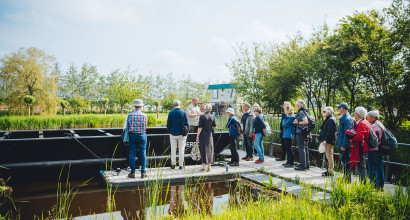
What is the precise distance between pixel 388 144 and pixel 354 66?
10.7 m

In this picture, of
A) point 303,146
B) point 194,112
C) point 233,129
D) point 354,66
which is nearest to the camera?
point 303,146

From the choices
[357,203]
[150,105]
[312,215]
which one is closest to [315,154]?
[357,203]

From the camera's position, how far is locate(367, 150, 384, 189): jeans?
16.2 feet

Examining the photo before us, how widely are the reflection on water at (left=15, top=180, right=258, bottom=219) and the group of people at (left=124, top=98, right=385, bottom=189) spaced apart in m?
0.87

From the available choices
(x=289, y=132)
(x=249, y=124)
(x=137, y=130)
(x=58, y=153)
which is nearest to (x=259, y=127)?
(x=249, y=124)

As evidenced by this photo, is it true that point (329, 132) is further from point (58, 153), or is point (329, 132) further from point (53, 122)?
point (53, 122)

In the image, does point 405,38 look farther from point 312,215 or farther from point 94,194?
point 94,194

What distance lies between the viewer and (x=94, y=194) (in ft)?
17.7

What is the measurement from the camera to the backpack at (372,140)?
4.81 meters

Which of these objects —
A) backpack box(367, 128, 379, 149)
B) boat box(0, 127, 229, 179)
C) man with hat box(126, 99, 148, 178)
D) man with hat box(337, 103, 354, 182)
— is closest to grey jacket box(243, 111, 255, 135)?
boat box(0, 127, 229, 179)

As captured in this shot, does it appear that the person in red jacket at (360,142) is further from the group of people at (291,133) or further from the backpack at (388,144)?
the backpack at (388,144)

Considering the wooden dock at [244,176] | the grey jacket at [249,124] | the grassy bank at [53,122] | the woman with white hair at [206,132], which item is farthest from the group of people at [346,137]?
the grassy bank at [53,122]

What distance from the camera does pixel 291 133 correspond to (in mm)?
7453

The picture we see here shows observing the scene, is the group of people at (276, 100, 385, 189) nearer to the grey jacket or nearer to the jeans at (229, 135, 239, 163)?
the grey jacket
